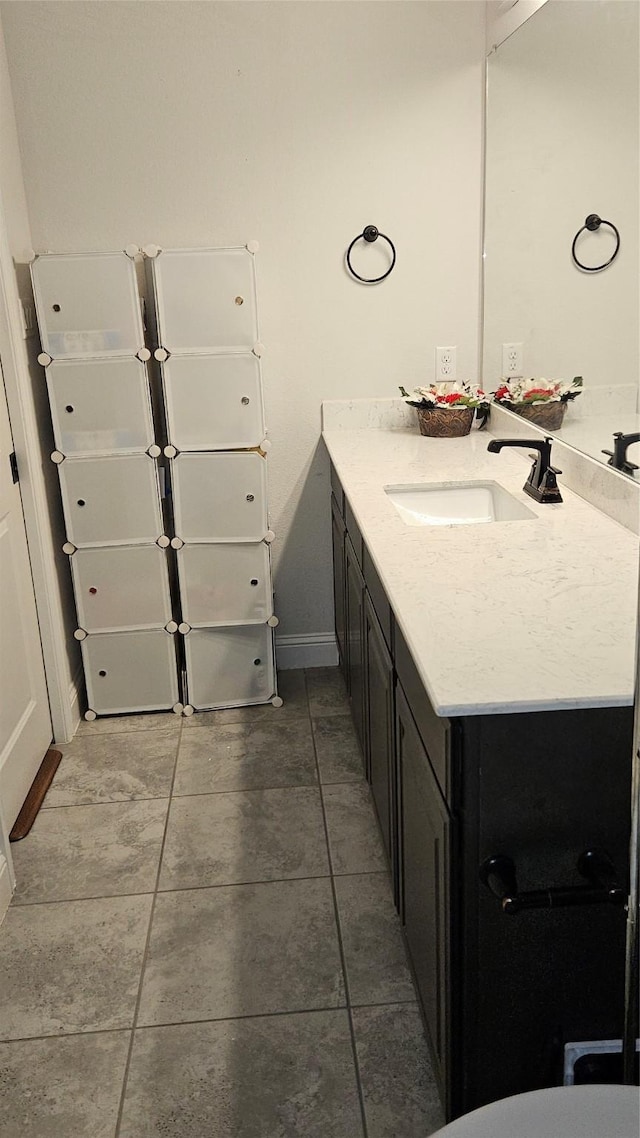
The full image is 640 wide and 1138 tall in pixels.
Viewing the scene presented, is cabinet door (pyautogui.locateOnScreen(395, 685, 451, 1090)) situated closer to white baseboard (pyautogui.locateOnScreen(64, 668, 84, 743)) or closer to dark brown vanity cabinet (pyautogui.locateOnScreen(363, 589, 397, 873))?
dark brown vanity cabinet (pyautogui.locateOnScreen(363, 589, 397, 873))

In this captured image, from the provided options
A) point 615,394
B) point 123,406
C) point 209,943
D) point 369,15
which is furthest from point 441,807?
point 369,15

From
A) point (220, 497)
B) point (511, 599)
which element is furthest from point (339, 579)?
point (511, 599)

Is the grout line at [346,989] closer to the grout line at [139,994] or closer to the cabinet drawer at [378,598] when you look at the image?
the grout line at [139,994]

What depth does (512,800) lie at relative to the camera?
139cm

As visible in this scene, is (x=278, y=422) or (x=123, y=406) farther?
(x=278, y=422)

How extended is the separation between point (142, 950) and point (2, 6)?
9.11ft

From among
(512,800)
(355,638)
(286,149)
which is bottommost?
(355,638)

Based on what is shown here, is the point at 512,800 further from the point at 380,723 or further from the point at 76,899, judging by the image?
the point at 76,899

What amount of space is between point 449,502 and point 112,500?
1.16 meters

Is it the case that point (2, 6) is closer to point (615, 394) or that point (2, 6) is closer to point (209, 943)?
point (615, 394)

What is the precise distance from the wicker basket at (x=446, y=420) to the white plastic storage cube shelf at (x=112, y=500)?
915mm

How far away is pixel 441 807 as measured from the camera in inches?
57.4

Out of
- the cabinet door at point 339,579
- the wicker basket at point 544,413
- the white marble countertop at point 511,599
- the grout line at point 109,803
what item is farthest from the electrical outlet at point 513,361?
the grout line at point 109,803

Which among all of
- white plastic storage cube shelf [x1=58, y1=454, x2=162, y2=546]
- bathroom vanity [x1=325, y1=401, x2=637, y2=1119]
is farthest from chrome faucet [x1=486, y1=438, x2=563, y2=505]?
white plastic storage cube shelf [x1=58, y1=454, x2=162, y2=546]
